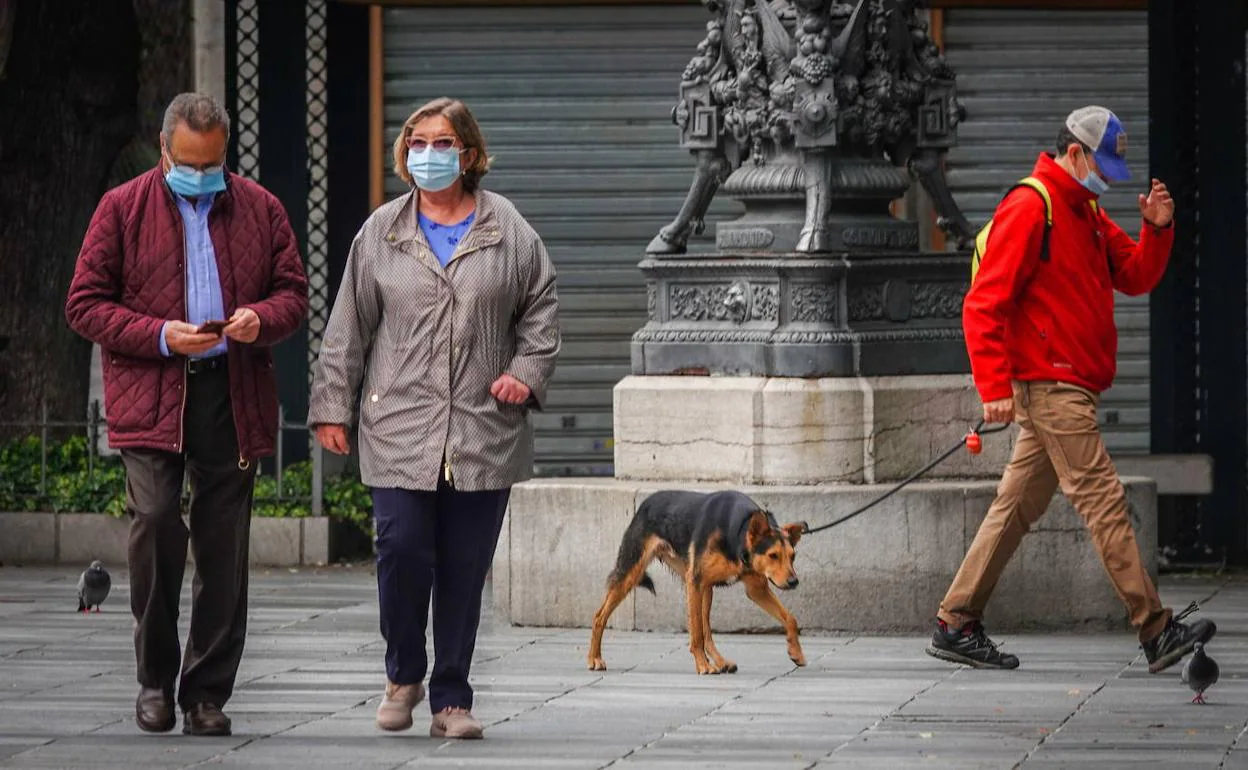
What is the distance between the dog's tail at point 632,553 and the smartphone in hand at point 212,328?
2389 mm

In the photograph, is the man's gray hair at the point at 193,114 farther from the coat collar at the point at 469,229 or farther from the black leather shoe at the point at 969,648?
the black leather shoe at the point at 969,648

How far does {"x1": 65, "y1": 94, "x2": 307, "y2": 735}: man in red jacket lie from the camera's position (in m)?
7.83

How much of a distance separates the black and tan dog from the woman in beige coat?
4.93 feet

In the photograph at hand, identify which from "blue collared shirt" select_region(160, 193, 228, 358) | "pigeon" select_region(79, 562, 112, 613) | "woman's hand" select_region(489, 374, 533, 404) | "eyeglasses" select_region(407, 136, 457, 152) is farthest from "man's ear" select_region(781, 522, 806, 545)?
"pigeon" select_region(79, 562, 112, 613)

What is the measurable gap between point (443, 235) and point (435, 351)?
0.37 meters

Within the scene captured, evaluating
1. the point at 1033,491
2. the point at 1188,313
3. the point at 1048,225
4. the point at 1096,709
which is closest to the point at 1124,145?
the point at 1048,225

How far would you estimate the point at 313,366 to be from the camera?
1521 cm

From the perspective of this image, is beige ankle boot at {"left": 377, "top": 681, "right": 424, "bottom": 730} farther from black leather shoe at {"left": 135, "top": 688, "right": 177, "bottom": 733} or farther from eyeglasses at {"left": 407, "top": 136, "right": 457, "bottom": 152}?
eyeglasses at {"left": 407, "top": 136, "right": 457, "bottom": 152}

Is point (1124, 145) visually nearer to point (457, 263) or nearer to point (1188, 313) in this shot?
point (457, 263)

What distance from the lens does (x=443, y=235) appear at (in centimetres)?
796

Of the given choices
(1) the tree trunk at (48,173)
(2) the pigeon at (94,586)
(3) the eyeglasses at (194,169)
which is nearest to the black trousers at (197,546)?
(3) the eyeglasses at (194,169)

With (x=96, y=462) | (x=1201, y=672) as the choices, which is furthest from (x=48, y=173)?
(x=1201, y=672)

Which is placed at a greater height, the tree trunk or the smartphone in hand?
the tree trunk

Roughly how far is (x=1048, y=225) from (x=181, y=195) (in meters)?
3.10
